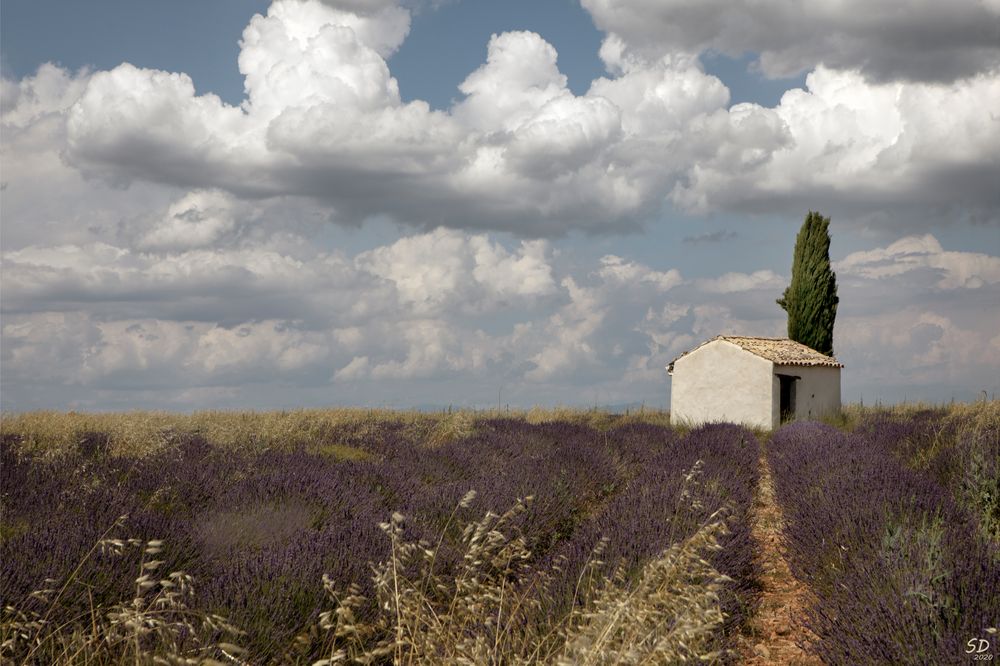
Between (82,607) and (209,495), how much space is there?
3379 millimetres

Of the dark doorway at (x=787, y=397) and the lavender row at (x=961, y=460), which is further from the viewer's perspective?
the dark doorway at (x=787, y=397)

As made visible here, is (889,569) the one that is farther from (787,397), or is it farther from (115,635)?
(787,397)

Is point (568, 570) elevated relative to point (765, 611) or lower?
elevated

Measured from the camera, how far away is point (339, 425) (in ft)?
59.8

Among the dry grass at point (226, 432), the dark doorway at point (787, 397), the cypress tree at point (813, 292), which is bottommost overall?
the dry grass at point (226, 432)

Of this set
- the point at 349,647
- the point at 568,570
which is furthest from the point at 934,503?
the point at 349,647

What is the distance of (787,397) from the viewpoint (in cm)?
2494

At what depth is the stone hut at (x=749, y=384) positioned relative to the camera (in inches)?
909

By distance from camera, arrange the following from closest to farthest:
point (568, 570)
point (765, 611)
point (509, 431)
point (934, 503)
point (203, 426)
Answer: point (568, 570), point (765, 611), point (934, 503), point (509, 431), point (203, 426)

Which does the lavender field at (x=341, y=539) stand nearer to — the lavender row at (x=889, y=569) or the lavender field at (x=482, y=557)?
the lavender field at (x=482, y=557)

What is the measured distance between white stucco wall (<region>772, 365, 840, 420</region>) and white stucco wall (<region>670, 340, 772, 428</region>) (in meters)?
0.39

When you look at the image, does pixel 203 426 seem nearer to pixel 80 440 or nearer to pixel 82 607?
pixel 80 440

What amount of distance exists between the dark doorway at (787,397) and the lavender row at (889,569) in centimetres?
1701

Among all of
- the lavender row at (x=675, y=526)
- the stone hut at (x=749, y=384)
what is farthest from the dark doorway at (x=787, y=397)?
the lavender row at (x=675, y=526)
